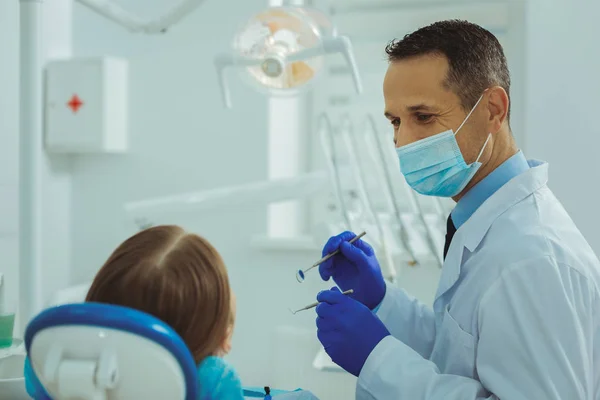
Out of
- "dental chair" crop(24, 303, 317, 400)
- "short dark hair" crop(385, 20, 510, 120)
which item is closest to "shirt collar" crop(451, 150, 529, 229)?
"short dark hair" crop(385, 20, 510, 120)

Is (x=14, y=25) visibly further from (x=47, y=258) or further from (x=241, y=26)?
(x=241, y=26)

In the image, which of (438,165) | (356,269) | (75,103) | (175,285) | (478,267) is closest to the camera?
(175,285)

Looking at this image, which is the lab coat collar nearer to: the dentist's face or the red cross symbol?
the dentist's face

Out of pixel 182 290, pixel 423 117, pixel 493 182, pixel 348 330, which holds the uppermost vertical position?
pixel 423 117

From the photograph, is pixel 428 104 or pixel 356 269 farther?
pixel 356 269

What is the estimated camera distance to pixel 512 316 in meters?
0.98

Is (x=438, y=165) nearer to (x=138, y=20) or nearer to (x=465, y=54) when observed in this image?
(x=465, y=54)

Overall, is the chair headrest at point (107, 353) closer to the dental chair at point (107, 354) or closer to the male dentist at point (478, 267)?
the dental chair at point (107, 354)

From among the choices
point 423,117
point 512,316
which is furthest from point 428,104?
point 512,316

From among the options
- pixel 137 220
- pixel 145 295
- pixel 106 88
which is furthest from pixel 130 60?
pixel 145 295

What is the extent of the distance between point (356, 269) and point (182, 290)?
61 cm

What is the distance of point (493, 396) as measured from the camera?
1.00 m

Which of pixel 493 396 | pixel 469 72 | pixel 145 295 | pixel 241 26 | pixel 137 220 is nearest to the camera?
pixel 145 295

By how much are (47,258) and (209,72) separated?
934 millimetres
